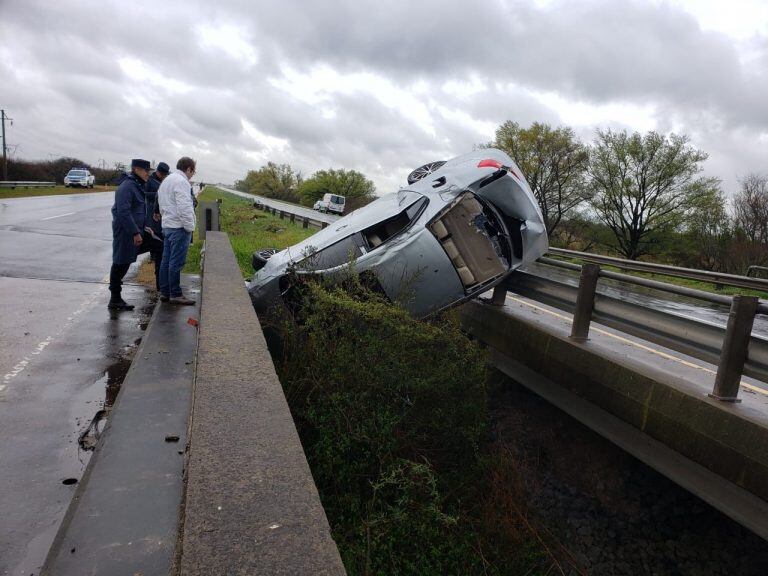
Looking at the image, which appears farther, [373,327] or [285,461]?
[373,327]

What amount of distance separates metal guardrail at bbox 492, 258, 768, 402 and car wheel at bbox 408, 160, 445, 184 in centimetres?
217

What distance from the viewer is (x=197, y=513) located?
1.92 m

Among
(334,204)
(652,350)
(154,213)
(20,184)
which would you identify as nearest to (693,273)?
(652,350)

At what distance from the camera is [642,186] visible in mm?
33625

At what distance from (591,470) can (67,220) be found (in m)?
17.7

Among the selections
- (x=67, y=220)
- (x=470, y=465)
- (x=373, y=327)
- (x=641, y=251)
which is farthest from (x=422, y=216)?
(x=641, y=251)

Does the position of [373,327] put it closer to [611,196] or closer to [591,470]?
[591,470]

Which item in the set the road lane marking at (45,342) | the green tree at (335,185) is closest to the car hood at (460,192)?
the road lane marking at (45,342)

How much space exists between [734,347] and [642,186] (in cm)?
3367

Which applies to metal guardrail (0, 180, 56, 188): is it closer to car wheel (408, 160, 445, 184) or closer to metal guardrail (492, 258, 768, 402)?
car wheel (408, 160, 445, 184)

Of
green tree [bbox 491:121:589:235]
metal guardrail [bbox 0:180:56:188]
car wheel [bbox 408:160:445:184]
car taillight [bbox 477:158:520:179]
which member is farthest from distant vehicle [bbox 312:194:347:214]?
car taillight [bbox 477:158:520:179]

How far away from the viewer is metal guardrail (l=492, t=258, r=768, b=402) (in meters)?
3.53

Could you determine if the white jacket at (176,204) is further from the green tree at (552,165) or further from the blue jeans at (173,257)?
the green tree at (552,165)

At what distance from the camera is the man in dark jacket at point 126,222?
21.3ft
